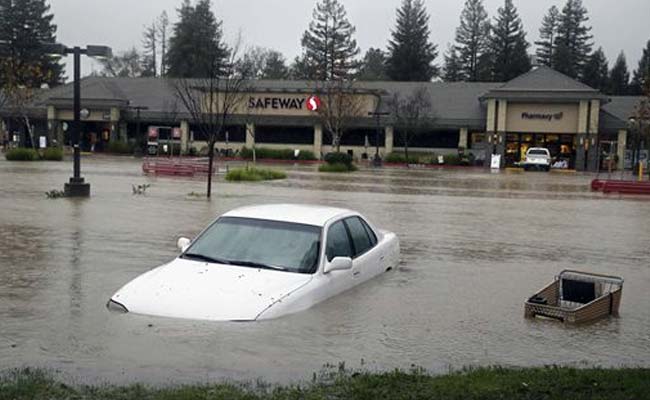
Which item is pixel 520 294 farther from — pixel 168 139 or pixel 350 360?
pixel 168 139

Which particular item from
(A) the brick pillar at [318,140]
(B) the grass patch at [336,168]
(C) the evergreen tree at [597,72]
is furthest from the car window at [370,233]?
(C) the evergreen tree at [597,72]

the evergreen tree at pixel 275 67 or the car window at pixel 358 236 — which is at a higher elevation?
the evergreen tree at pixel 275 67

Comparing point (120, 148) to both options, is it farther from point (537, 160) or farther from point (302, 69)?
point (302, 69)

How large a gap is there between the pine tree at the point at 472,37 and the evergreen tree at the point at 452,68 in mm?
485

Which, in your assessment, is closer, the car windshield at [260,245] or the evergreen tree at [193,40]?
the car windshield at [260,245]

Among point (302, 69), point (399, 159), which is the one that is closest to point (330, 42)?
point (302, 69)

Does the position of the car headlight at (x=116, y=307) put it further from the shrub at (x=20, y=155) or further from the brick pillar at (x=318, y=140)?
the brick pillar at (x=318, y=140)

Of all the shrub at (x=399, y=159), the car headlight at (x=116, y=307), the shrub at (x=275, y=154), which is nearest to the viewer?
the car headlight at (x=116, y=307)

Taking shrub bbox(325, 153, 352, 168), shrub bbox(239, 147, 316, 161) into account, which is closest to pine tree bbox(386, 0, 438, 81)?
shrub bbox(239, 147, 316, 161)

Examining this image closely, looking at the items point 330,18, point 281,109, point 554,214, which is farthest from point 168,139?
point 554,214

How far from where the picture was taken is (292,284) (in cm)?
889

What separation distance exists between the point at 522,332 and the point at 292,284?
2.57 m

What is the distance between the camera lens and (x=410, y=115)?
63.7 metres

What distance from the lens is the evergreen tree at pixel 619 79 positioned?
101625 millimetres
